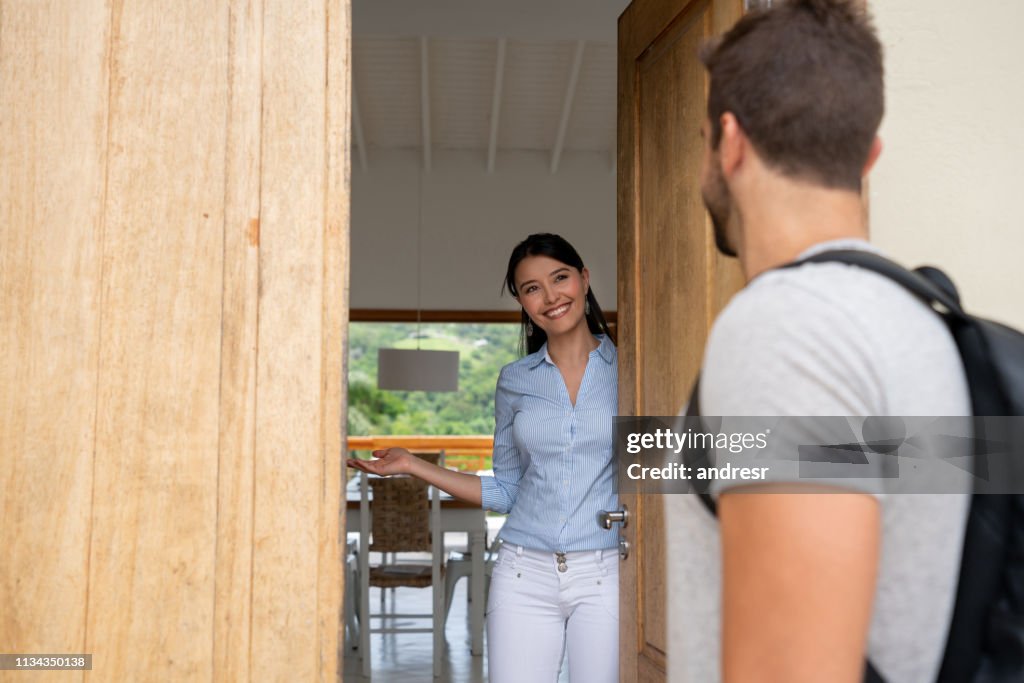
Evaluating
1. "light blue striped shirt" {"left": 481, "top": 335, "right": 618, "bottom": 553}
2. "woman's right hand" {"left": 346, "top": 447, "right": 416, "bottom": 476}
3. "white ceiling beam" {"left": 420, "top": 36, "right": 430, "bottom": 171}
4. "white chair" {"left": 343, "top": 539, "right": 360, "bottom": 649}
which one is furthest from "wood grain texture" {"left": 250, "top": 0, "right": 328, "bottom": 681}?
"white ceiling beam" {"left": 420, "top": 36, "right": 430, "bottom": 171}

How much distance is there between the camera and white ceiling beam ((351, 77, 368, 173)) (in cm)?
980

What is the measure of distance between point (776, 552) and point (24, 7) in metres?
1.55

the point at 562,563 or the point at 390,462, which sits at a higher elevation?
the point at 390,462

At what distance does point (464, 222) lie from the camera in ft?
35.0

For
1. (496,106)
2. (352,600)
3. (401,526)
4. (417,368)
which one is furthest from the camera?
(496,106)

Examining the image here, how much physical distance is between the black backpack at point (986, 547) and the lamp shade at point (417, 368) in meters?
7.49

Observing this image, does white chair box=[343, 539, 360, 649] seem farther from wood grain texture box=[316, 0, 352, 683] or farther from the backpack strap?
the backpack strap

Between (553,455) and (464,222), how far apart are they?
8178 millimetres

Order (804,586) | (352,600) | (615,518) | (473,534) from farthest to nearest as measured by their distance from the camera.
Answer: (352,600)
(473,534)
(615,518)
(804,586)

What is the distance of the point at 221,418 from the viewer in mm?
1579

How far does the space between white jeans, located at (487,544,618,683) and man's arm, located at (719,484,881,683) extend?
6.13ft

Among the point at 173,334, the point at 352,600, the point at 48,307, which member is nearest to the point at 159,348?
the point at 173,334

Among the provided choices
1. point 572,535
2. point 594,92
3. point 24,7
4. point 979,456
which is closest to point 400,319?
point 594,92

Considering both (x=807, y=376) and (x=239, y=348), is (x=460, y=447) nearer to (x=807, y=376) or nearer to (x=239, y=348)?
(x=239, y=348)
